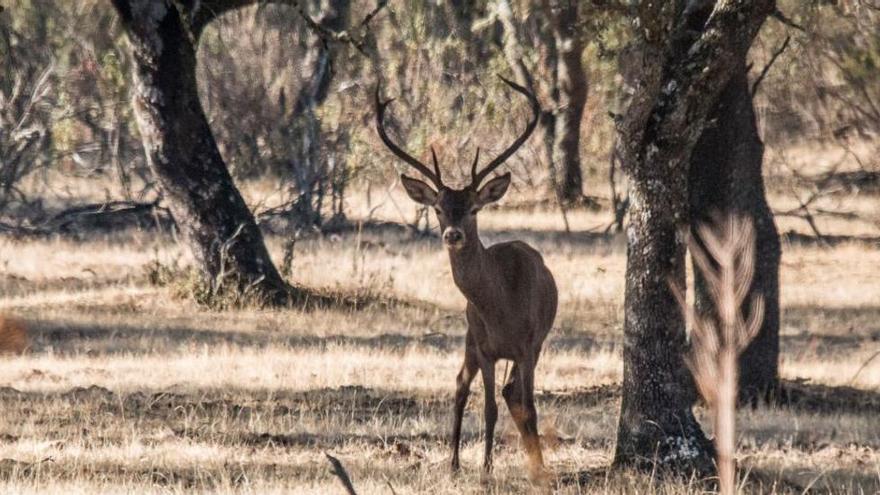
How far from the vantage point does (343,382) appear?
14766 mm

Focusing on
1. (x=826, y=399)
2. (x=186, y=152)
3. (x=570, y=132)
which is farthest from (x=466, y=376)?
(x=570, y=132)

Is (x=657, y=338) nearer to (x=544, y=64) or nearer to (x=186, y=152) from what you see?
(x=186, y=152)

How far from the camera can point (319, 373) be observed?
49.2ft

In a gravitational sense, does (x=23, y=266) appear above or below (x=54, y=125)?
below

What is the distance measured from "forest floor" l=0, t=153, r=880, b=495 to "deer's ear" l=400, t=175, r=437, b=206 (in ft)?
5.09

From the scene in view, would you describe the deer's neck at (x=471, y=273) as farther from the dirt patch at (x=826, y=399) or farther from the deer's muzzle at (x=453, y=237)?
the dirt patch at (x=826, y=399)

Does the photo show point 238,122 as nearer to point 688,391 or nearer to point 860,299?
point 860,299

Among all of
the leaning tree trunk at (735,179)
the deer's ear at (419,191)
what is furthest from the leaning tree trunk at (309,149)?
the deer's ear at (419,191)

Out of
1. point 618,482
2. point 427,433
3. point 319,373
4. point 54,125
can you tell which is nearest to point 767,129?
point 54,125

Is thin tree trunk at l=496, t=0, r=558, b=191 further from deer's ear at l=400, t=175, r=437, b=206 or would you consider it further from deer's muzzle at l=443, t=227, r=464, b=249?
deer's muzzle at l=443, t=227, r=464, b=249

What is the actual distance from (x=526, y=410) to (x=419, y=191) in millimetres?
1883

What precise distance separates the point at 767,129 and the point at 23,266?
13.5 m

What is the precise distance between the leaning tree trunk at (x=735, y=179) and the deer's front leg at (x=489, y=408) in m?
3.07

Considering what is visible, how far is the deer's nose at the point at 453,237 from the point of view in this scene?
1059 cm
